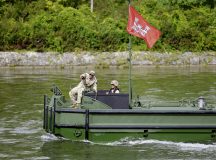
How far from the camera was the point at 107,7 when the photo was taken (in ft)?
180

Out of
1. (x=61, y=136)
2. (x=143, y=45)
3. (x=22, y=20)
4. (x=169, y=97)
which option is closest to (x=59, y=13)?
(x=22, y=20)

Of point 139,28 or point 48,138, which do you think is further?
point 48,138

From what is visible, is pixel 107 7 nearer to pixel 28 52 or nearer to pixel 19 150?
pixel 28 52

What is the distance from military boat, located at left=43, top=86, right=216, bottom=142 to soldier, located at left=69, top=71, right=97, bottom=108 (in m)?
0.62

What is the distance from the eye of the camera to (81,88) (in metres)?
17.5

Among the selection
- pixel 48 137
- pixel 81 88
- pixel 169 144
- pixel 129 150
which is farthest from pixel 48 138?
pixel 169 144

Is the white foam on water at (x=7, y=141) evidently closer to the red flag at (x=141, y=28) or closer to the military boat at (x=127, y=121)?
Result: the military boat at (x=127, y=121)

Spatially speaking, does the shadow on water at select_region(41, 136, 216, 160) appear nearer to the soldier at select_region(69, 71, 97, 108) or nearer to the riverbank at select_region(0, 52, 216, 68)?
the soldier at select_region(69, 71, 97, 108)

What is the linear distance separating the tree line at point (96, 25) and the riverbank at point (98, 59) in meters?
1.05

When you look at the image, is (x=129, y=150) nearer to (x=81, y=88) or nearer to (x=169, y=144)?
(x=169, y=144)

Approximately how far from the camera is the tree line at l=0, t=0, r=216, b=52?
48.0m

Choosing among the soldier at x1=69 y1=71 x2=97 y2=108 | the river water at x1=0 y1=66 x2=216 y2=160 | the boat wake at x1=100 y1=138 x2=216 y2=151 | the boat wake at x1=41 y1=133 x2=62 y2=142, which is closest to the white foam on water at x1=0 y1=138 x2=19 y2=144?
the river water at x1=0 y1=66 x2=216 y2=160

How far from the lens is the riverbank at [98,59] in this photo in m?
45.6

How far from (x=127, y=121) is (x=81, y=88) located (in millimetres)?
Result: 2095
